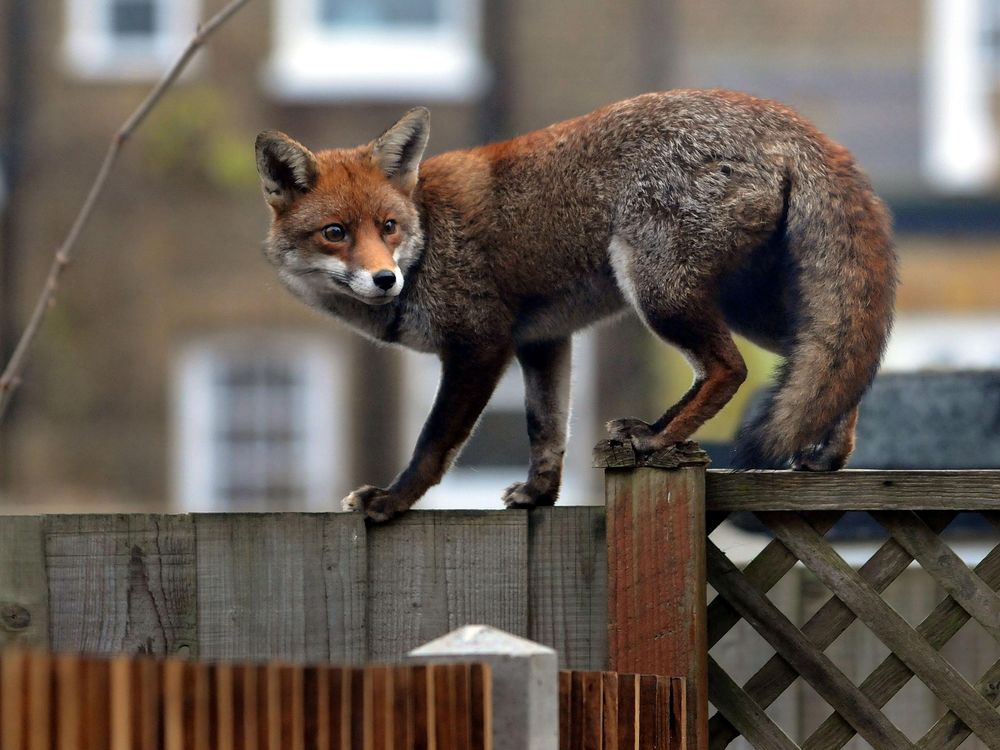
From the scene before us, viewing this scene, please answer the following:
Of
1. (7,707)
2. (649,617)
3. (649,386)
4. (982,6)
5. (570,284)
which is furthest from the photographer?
(982,6)

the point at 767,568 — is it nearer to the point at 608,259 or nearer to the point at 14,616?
the point at 608,259

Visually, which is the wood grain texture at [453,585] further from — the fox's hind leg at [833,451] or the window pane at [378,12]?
the window pane at [378,12]

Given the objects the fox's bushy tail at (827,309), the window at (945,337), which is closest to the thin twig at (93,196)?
the fox's bushy tail at (827,309)

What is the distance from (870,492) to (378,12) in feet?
43.2

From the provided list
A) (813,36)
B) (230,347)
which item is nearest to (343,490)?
(230,347)

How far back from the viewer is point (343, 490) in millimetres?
15070

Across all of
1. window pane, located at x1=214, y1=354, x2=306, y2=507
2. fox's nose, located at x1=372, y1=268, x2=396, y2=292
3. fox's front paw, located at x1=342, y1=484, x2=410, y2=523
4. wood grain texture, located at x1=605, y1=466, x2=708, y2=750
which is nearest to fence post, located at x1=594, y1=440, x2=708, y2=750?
wood grain texture, located at x1=605, y1=466, x2=708, y2=750

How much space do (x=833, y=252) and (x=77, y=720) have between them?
7.97 ft

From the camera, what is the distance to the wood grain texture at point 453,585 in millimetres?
3396

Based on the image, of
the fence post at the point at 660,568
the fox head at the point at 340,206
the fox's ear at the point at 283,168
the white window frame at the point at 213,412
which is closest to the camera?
the fence post at the point at 660,568

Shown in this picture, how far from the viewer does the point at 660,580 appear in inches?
127

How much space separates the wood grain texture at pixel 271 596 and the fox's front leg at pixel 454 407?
685mm

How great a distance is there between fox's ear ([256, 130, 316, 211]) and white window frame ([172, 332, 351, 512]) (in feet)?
34.4

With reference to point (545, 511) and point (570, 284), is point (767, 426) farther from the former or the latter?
point (570, 284)
